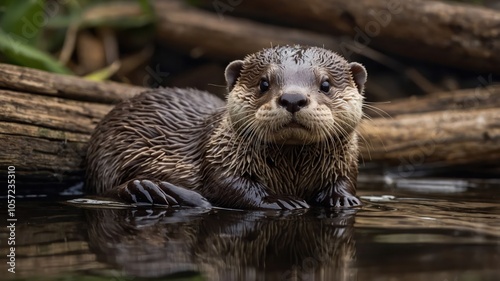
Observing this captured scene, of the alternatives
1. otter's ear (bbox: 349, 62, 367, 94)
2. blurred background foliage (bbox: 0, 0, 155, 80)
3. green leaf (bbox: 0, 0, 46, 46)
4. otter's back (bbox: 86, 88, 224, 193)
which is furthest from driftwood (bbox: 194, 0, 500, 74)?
otter's ear (bbox: 349, 62, 367, 94)

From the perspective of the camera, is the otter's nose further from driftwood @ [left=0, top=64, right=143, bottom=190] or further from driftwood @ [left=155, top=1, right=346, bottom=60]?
driftwood @ [left=155, top=1, right=346, bottom=60]

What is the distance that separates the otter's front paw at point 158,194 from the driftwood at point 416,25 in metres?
2.63

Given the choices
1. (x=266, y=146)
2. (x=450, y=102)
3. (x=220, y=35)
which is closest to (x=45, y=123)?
(x=266, y=146)

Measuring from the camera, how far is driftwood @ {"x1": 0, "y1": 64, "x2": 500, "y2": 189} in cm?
391

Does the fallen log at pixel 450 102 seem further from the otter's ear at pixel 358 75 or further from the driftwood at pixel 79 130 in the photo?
the otter's ear at pixel 358 75

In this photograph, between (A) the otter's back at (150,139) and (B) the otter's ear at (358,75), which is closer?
(B) the otter's ear at (358,75)

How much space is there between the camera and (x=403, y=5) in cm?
571

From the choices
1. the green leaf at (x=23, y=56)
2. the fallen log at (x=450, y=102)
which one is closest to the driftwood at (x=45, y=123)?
the green leaf at (x=23, y=56)

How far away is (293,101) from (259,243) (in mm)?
754

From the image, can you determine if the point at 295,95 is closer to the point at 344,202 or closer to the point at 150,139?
the point at 344,202

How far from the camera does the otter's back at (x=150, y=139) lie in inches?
151

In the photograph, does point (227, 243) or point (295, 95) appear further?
point (295, 95)

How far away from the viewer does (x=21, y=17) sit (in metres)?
5.09

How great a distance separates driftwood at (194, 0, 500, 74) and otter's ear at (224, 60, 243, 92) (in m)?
2.26
